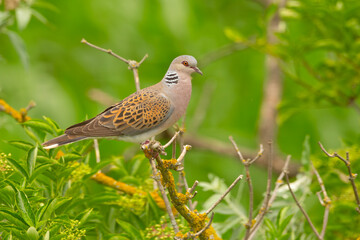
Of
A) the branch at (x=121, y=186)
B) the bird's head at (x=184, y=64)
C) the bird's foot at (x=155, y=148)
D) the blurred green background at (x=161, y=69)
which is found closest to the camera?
the bird's foot at (x=155, y=148)

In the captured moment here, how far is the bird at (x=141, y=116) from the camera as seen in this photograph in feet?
7.86

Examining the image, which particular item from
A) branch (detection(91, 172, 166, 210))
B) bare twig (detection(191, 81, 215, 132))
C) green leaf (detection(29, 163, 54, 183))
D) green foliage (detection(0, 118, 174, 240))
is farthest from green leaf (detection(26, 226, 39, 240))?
bare twig (detection(191, 81, 215, 132))

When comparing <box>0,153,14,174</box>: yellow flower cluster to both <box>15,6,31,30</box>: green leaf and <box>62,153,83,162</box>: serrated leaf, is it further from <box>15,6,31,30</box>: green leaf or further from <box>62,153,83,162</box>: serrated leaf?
<box>15,6,31,30</box>: green leaf

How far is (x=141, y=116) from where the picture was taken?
2701 millimetres

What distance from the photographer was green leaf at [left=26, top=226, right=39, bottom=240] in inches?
80.3

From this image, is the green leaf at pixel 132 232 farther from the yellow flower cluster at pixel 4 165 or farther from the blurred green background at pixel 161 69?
the blurred green background at pixel 161 69

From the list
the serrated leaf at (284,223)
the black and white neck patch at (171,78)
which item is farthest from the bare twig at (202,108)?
the black and white neck patch at (171,78)

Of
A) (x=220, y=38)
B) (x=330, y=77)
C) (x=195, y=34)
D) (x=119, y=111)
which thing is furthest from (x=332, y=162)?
(x=220, y=38)

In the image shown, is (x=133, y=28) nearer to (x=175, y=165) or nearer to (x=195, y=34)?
(x=195, y=34)

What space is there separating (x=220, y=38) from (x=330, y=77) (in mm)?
3293

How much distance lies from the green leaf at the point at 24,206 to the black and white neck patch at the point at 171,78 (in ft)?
2.39

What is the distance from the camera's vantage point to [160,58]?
21.3 ft

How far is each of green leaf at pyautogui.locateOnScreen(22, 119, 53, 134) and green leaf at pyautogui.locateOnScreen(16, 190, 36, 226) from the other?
0.50m

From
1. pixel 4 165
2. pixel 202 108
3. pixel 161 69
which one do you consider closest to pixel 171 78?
pixel 4 165
